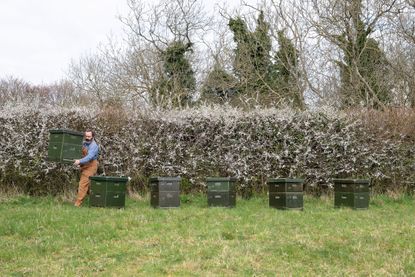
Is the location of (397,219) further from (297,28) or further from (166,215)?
(297,28)

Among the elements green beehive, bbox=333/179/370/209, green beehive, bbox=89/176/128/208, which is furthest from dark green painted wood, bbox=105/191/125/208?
green beehive, bbox=333/179/370/209

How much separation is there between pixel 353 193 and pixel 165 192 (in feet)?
15.2

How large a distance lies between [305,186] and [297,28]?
11.1 m

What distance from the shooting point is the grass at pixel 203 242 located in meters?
6.36

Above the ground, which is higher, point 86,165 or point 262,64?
point 262,64

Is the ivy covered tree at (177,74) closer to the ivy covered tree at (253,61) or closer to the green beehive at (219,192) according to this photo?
the ivy covered tree at (253,61)

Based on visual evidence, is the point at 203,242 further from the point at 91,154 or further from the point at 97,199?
the point at 91,154

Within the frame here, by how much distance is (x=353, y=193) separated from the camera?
11.9 m

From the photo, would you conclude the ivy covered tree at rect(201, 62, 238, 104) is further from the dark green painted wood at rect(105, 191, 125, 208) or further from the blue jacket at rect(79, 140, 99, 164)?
the dark green painted wood at rect(105, 191, 125, 208)

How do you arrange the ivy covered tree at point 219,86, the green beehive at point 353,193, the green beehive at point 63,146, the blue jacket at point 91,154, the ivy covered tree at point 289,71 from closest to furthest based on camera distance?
the green beehive at point 63,146
the blue jacket at point 91,154
the green beehive at point 353,193
the ivy covered tree at point 289,71
the ivy covered tree at point 219,86

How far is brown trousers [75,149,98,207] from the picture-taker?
11.8 metres

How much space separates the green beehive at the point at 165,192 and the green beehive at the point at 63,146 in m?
2.05

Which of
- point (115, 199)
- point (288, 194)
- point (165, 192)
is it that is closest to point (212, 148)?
point (165, 192)

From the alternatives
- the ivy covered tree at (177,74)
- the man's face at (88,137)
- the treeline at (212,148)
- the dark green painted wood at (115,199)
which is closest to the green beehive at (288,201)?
the treeline at (212,148)
